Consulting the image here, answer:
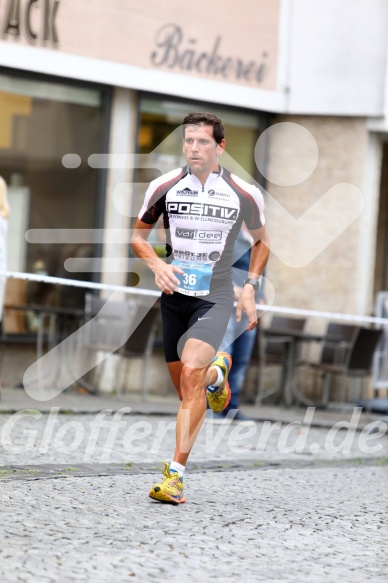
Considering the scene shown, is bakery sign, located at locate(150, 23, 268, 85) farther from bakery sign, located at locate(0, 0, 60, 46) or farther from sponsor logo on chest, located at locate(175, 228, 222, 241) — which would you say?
sponsor logo on chest, located at locate(175, 228, 222, 241)

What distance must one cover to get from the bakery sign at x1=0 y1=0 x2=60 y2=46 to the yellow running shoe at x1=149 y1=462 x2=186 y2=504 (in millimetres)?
7163

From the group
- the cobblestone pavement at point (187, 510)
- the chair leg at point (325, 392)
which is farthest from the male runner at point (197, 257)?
the chair leg at point (325, 392)

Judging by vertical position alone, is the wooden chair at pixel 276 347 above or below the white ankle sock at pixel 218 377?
below

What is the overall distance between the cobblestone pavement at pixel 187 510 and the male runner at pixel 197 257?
2.04ft

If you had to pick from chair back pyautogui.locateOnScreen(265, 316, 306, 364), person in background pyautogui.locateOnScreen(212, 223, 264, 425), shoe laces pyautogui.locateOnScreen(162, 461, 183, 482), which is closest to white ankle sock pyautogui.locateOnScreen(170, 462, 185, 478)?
shoe laces pyautogui.locateOnScreen(162, 461, 183, 482)

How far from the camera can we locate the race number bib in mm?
6879

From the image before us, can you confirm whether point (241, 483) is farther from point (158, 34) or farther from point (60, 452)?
point (158, 34)

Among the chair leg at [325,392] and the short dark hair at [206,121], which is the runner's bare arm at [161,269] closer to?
the short dark hair at [206,121]

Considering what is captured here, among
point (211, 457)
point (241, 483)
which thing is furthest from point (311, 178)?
point (241, 483)

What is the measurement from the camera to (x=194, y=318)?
22.7 feet

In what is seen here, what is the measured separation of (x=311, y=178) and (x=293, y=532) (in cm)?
944

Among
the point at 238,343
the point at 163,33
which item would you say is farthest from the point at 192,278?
the point at 163,33

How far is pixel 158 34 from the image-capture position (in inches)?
544

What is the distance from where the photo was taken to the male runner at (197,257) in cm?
680
